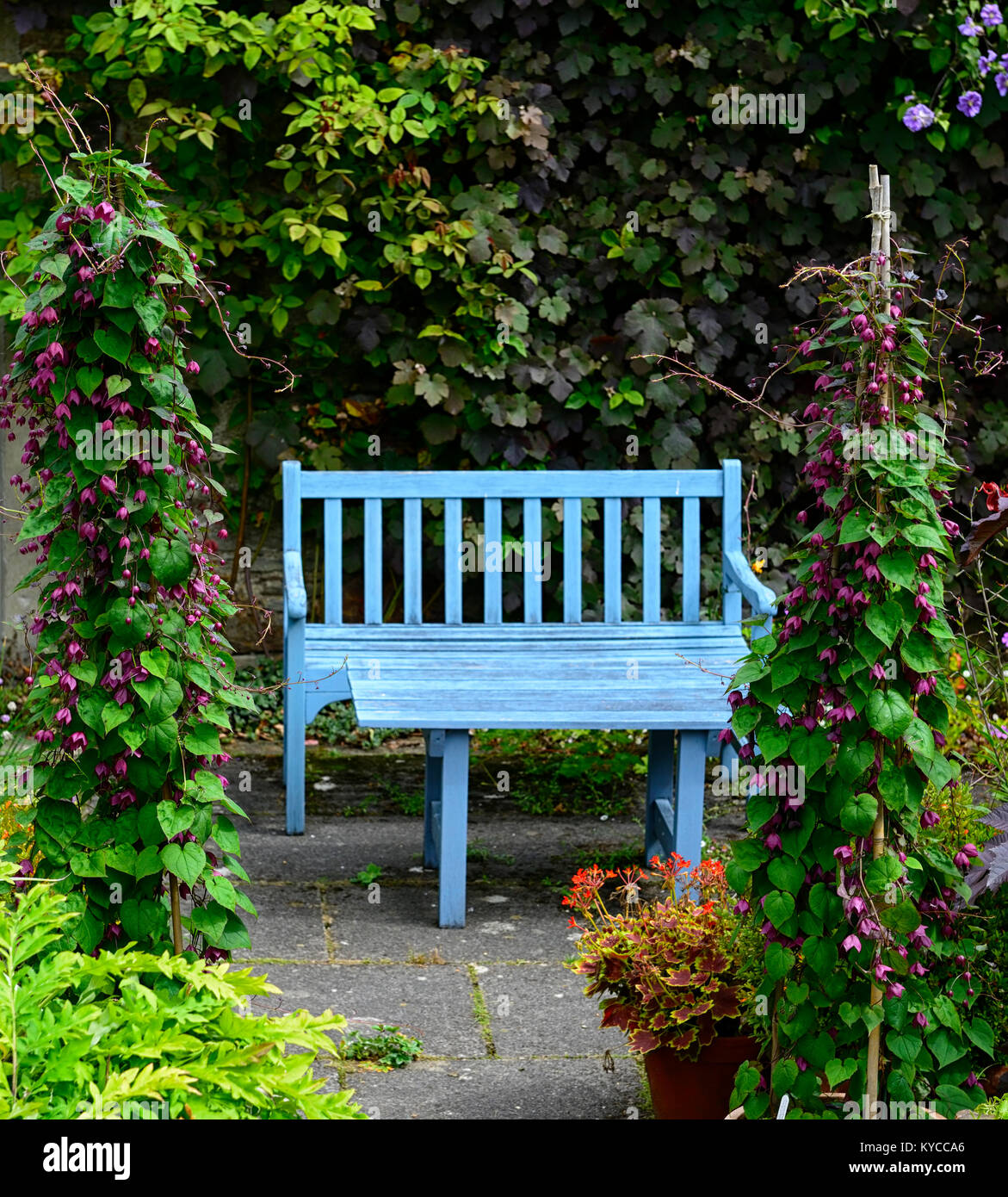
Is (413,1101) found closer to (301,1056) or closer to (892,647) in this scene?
(301,1056)

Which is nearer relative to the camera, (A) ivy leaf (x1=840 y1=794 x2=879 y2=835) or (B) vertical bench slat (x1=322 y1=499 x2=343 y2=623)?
(A) ivy leaf (x1=840 y1=794 x2=879 y2=835)

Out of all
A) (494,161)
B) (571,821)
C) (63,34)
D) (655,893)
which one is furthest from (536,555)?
(63,34)

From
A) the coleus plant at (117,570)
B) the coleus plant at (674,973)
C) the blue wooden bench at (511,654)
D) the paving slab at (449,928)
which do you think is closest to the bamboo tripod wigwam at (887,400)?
the coleus plant at (674,973)

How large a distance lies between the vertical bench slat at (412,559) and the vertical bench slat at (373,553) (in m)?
0.09

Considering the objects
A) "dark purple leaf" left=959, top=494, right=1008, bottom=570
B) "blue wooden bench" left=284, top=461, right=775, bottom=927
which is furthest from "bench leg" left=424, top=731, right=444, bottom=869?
"dark purple leaf" left=959, top=494, right=1008, bottom=570

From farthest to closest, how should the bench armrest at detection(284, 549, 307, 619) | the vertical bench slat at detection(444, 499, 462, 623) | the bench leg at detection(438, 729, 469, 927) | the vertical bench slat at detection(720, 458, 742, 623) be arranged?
the vertical bench slat at detection(444, 499, 462, 623)
the vertical bench slat at detection(720, 458, 742, 623)
the bench armrest at detection(284, 549, 307, 619)
the bench leg at detection(438, 729, 469, 927)

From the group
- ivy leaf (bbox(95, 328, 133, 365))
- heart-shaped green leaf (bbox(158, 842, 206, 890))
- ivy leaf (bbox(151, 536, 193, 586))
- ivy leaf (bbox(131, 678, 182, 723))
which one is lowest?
heart-shaped green leaf (bbox(158, 842, 206, 890))

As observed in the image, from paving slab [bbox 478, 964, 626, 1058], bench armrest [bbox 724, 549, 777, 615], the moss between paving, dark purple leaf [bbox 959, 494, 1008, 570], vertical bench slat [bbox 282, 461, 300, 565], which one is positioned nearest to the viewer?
dark purple leaf [bbox 959, 494, 1008, 570]

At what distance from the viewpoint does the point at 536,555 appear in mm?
5223

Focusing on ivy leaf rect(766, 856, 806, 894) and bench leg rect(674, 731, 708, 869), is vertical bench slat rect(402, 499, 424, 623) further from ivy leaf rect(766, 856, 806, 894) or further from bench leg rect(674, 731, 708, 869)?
ivy leaf rect(766, 856, 806, 894)

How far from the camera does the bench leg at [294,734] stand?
190 inches

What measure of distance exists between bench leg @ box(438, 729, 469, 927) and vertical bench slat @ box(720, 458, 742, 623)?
1.34m

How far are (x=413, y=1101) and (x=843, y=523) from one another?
150 cm

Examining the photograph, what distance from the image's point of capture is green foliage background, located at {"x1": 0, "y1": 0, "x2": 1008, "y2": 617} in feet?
19.7
